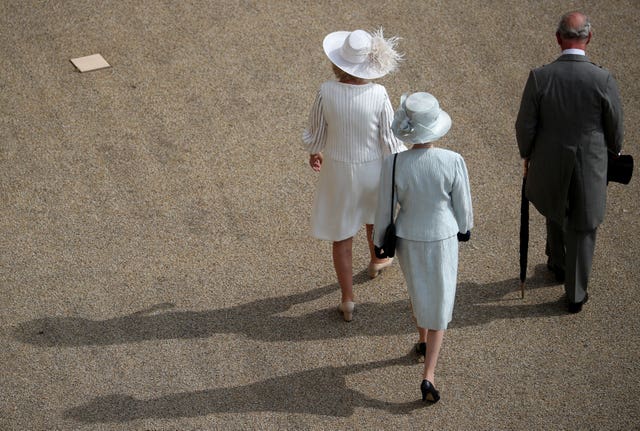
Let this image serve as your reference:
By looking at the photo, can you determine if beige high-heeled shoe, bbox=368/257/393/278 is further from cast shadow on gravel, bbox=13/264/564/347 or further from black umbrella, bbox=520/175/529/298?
black umbrella, bbox=520/175/529/298

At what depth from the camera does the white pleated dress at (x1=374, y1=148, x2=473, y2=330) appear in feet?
14.9

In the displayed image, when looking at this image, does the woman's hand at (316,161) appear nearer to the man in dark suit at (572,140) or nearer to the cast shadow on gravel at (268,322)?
the cast shadow on gravel at (268,322)

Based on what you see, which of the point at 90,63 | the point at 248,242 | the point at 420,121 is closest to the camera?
the point at 420,121

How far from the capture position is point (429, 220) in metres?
4.67

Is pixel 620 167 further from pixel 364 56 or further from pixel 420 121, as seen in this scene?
pixel 364 56

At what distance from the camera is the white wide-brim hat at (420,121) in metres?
4.50

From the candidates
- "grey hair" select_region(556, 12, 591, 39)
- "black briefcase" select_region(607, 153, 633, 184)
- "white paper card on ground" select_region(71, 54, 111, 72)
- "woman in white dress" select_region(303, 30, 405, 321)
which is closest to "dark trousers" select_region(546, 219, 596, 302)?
"black briefcase" select_region(607, 153, 633, 184)

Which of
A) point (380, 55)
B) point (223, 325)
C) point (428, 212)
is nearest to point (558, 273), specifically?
point (428, 212)

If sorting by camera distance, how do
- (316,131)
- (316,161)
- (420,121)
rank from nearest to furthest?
1. (420,121)
2. (316,131)
3. (316,161)

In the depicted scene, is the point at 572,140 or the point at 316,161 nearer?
the point at 572,140

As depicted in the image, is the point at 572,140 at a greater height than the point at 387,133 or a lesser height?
lesser

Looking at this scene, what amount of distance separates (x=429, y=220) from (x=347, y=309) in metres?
1.08

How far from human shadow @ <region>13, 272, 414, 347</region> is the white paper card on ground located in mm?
2828

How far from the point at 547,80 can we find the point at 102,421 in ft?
10.4
